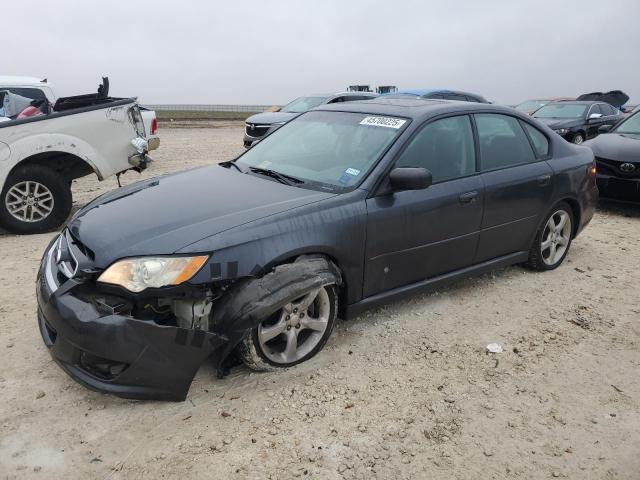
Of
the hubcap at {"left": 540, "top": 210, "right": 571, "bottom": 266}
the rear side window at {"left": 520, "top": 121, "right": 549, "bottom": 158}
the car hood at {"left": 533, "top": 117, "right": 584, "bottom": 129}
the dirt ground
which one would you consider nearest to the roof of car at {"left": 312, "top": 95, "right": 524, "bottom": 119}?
the rear side window at {"left": 520, "top": 121, "right": 549, "bottom": 158}

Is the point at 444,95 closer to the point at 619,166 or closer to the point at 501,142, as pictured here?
the point at 619,166

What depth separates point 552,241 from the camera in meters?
4.83

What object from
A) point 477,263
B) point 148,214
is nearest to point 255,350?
point 148,214

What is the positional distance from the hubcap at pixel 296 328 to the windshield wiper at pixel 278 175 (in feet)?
2.72

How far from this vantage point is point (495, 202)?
4027mm

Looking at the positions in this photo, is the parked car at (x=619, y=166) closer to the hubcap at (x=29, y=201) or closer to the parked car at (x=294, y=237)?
the parked car at (x=294, y=237)

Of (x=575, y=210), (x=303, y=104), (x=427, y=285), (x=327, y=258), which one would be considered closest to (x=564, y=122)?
(x=303, y=104)

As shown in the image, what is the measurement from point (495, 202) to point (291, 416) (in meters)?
2.32

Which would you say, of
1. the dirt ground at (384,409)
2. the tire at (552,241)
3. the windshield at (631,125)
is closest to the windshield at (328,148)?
the dirt ground at (384,409)

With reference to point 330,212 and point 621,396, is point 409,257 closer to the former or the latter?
point 330,212

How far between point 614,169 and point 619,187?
0.25 metres

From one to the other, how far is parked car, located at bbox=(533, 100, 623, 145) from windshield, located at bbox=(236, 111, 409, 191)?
1035cm

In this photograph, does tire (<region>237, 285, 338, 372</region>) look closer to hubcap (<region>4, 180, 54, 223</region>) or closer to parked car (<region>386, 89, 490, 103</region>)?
hubcap (<region>4, 180, 54, 223</region>)

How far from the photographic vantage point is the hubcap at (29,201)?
19.0 feet
